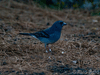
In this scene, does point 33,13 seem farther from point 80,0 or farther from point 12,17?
point 80,0

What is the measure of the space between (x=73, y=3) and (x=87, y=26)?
2.55 m

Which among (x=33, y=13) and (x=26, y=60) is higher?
(x=33, y=13)

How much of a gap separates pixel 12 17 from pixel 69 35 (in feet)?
8.98

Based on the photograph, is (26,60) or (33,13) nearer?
(26,60)

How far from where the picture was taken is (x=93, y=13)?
7.64m

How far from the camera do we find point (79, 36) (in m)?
5.08

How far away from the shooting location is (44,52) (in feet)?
12.3

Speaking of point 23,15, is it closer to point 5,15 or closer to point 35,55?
point 5,15

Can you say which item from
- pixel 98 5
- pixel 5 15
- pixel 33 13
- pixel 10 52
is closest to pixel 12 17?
pixel 5 15

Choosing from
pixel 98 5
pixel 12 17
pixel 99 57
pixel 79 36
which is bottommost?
pixel 99 57

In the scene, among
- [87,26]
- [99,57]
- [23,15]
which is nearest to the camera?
[99,57]

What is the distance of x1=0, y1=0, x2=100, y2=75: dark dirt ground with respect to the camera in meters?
2.84

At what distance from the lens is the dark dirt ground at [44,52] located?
9.32 ft

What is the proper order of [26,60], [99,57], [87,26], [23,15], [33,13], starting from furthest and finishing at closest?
[33,13], [23,15], [87,26], [99,57], [26,60]
